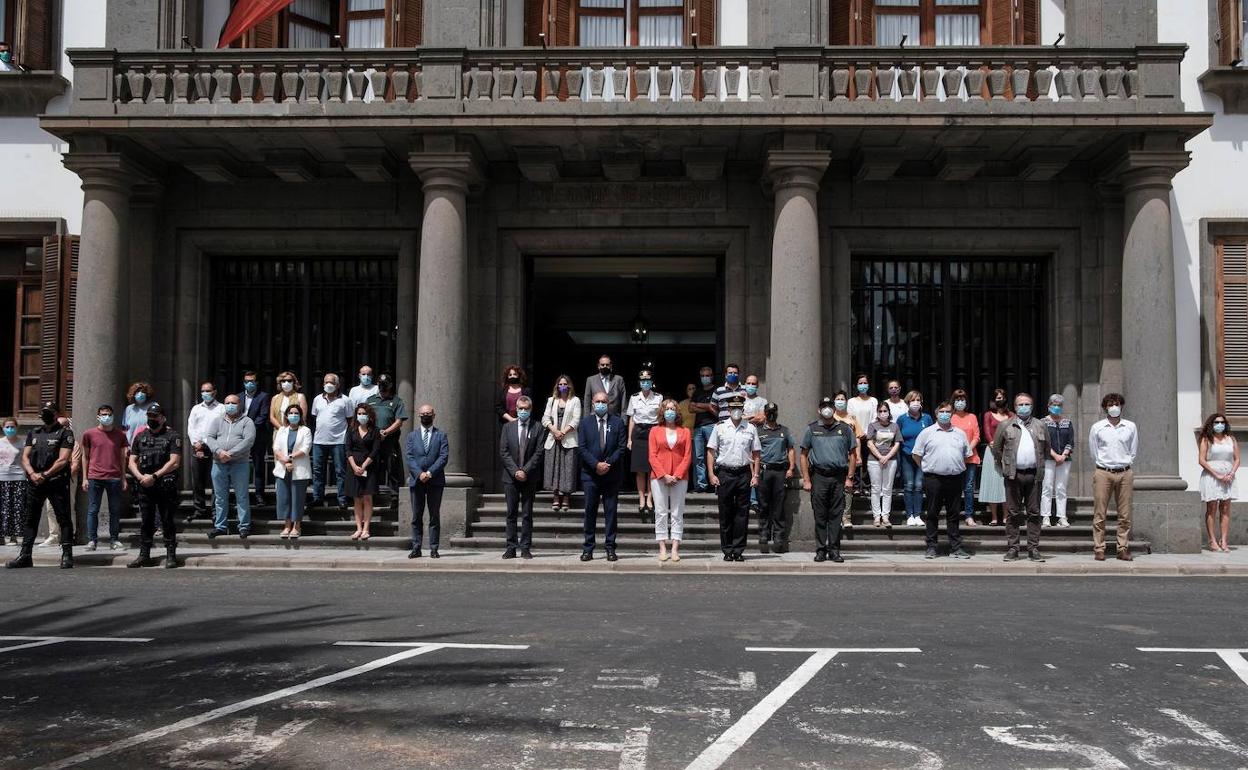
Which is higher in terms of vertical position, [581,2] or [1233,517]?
[581,2]

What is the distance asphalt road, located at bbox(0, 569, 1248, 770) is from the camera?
15.9ft

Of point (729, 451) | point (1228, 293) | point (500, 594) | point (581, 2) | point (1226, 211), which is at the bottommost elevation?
point (500, 594)

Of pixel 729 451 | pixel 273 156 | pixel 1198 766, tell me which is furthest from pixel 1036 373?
pixel 1198 766

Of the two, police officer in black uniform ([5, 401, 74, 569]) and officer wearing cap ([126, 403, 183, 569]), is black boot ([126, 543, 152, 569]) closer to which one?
officer wearing cap ([126, 403, 183, 569])

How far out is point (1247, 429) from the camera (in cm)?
1655

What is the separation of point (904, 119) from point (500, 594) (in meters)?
8.81

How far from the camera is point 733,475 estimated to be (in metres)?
13.6

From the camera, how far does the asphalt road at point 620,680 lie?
191 inches

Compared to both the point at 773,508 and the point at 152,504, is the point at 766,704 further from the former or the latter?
the point at 152,504

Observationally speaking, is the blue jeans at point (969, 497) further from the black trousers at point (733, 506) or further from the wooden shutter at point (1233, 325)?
the wooden shutter at point (1233, 325)

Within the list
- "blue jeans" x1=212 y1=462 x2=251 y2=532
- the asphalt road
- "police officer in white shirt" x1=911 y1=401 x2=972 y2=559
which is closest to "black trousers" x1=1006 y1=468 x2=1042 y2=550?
"police officer in white shirt" x1=911 y1=401 x2=972 y2=559

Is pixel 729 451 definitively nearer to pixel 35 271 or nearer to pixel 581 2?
pixel 581 2

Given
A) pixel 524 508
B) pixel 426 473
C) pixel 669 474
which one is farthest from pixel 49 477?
pixel 669 474

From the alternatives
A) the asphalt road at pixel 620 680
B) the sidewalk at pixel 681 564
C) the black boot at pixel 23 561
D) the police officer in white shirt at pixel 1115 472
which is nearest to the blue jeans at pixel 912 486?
the sidewalk at pixel 681 564
